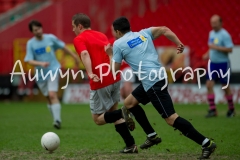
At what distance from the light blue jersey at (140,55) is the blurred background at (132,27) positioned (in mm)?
10836

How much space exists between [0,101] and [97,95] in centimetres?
1471

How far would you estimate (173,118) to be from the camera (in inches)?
298

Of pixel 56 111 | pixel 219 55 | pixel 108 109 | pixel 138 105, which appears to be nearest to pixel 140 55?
pixel 138 105

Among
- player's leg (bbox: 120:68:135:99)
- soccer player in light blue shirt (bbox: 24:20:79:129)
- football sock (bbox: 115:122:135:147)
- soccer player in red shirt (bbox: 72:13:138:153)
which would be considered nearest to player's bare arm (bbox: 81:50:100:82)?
soccer player in red shirt (bbox: 72:13:138:153)

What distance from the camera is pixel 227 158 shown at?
24.8 ft

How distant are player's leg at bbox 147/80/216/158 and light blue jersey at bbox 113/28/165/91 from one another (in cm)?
13

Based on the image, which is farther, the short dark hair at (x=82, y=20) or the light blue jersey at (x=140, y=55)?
the short dark hair at (x=82, y=20)

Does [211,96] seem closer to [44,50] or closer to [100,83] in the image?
[44,50]

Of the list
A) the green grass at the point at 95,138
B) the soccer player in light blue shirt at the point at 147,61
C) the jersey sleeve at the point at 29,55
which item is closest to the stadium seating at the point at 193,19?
the green grass at the point at 95,138

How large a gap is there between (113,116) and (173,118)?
1085mm

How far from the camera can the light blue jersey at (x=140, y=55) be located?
7793mm

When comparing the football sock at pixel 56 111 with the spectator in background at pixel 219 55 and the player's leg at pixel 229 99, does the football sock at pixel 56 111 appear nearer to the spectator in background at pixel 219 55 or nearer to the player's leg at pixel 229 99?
the spectator in background at pixel 219 55

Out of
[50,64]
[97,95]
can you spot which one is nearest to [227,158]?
[97,95]

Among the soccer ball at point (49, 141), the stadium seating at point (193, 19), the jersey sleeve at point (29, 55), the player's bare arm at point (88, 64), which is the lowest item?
the soccer ball at point (49, 141)
